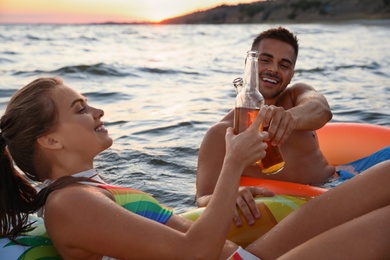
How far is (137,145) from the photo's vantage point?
6227mm

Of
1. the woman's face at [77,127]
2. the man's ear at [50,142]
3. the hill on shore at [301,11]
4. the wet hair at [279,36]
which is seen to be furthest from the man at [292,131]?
the hill on shore at [301,11]

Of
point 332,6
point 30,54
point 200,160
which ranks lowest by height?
point 332,6

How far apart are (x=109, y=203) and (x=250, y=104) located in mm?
878

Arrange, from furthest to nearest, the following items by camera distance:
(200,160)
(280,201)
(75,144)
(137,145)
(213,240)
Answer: (137,145) < (200,160) < (280,201) < (75,144) < (213,240)

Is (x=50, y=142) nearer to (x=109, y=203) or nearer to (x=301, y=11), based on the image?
(x=109, y=203)

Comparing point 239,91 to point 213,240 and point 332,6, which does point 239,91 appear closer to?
point 213,240

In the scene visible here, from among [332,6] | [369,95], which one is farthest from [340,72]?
[332,6]

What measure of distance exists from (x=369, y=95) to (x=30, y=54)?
10617mm

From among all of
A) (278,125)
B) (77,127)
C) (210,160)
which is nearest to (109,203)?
(77,127)

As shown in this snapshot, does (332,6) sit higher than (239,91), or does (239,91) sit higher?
(239,91)

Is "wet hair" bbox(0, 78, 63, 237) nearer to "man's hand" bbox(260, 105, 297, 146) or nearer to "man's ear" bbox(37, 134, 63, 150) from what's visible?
"man's ear" bbox(37, 134, 63, 150)

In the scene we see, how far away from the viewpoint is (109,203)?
87.0 inches

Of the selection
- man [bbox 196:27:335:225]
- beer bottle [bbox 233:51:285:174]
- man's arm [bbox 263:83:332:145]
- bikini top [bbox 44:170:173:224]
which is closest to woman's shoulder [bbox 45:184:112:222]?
bikini top [bbox 44:170:173:224]

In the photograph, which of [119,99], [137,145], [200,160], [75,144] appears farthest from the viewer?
[119,99]
